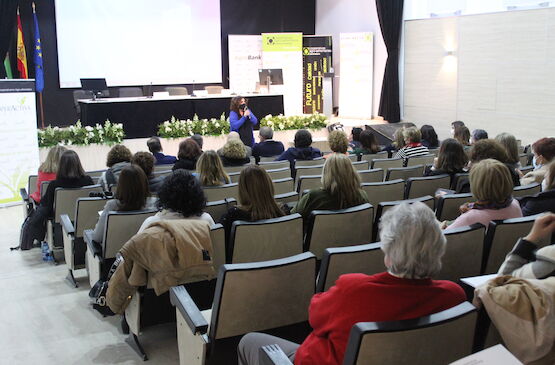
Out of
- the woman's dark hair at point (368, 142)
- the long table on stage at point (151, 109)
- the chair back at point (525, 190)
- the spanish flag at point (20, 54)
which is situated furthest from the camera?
the spanish flag at point (20, 54)

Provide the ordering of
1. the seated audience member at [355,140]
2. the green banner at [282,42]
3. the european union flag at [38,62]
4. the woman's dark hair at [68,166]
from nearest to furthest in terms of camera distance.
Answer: the woman's dark hair at [68,166] → the seated audience member at [355,140] → the european union flag at [38,62] → the green banner at [282,42]

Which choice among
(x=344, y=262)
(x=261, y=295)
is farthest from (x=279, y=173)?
(x=261, y=295)

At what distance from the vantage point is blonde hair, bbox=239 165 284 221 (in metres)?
3.49

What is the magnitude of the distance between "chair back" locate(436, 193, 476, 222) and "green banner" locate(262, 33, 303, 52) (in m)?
9.72

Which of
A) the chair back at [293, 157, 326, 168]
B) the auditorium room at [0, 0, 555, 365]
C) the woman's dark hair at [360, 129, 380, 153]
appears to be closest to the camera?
the auditorium room at [0, 0, 555, 365]

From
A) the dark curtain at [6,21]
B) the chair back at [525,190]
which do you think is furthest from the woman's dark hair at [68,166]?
the dark curtain at [6,21]

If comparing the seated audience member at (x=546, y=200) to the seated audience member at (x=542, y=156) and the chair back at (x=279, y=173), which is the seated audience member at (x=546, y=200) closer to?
the seated audience member at (x=542, y=156)

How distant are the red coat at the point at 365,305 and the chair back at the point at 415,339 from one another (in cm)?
9

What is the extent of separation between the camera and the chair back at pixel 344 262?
253 cm

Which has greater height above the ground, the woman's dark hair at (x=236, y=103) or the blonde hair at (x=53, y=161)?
the woman's dark hair at (x=236, y=103)

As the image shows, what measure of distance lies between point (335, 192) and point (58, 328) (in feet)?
6.78

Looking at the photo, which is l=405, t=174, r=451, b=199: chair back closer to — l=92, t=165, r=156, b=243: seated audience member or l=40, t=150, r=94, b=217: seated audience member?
l=92, t=165, r=156, b=243: seated audience member

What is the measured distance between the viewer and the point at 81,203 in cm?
446

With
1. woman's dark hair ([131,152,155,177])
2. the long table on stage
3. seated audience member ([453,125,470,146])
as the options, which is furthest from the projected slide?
woman's dark hair ([131,152,155,177])
